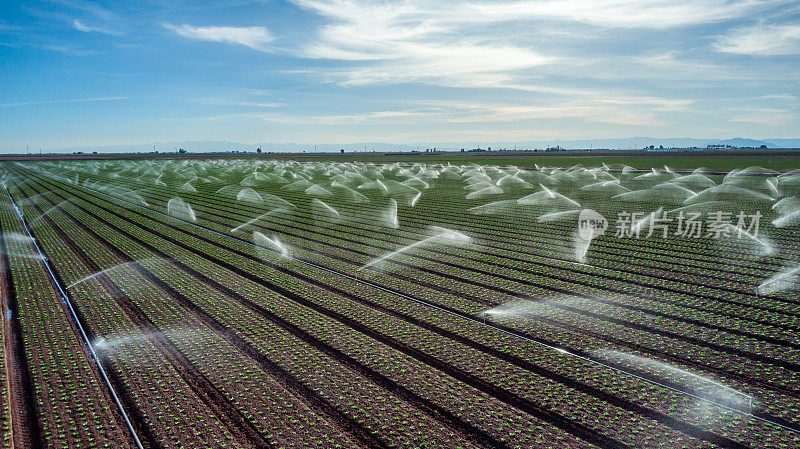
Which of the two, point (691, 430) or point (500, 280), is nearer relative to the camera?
point (691, 430)

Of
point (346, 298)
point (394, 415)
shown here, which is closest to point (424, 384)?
point (394, 415)

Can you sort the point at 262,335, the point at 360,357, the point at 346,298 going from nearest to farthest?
1. the point at 360,357
2. the point at 262,335
3. the point at 346,298

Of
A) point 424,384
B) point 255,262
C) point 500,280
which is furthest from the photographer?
point 255,262

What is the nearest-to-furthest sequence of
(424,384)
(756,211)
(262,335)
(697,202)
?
(424,384), (262,335), (756,211), (697,202)

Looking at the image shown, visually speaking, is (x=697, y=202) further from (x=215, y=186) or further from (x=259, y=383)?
(x=215, y=186)

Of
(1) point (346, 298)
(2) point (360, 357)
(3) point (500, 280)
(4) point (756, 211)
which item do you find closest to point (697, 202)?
(4) point (756, 211)

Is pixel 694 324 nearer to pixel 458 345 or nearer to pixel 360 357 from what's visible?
pixel 458 345
